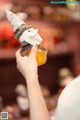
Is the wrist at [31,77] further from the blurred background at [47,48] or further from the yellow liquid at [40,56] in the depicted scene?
the blurred background at [47,48]

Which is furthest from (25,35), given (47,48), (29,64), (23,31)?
(47,48)

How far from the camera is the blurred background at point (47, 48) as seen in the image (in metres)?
1.25

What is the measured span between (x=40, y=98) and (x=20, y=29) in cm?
22

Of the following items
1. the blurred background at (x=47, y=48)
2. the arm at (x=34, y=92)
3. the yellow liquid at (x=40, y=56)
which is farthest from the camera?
the blurred background at (x=47, y=48)

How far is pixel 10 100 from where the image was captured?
1.27 metres

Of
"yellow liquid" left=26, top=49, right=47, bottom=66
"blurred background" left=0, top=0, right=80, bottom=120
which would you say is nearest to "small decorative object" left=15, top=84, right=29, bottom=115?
"blurred background" left=0, top=0, right=80, bottom=120

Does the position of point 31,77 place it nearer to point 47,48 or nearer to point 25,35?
point 25,35

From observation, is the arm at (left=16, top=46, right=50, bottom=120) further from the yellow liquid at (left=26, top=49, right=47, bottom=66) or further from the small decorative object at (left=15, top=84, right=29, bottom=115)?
the small decorative object at (left=15, top=84, right=29, bottom=115)

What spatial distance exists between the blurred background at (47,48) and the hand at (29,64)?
0.27 meters

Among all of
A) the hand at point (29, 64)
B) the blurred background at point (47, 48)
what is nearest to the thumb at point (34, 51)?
the hand at point (29, 64)

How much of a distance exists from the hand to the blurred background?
27 cm

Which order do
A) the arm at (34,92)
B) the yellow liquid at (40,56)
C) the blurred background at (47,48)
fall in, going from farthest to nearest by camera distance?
the blurred background at (47,48)
the yellow liquid at (40,56)
the arm at (34,92)

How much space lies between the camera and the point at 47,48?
1.31 metres

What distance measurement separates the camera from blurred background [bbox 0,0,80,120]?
1.25 meters
